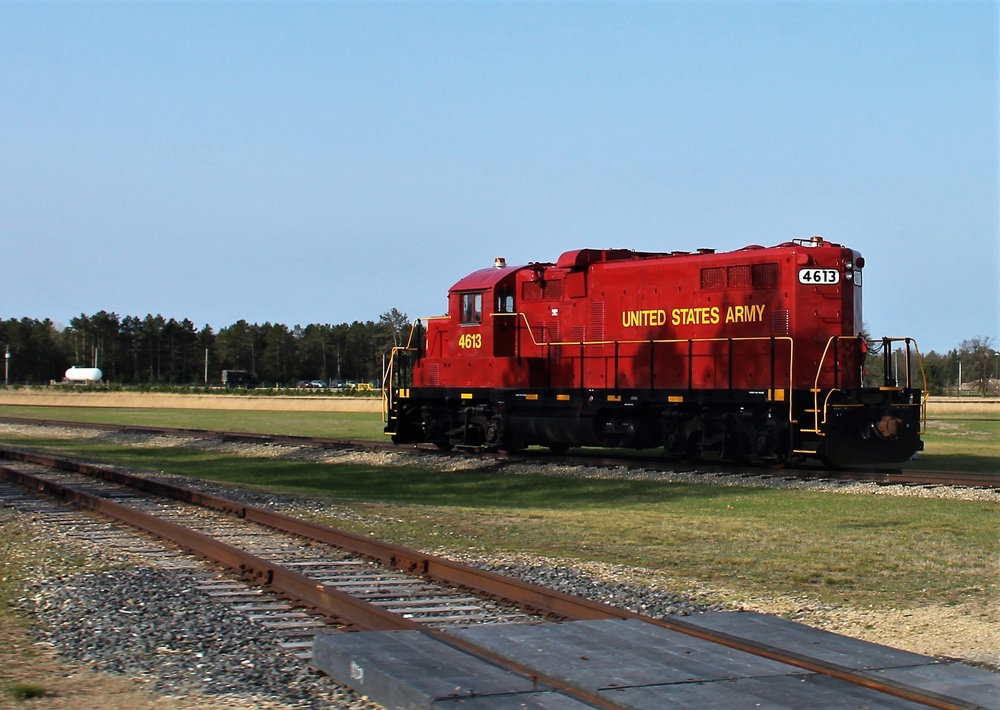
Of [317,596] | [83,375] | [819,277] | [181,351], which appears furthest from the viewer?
[181,351]

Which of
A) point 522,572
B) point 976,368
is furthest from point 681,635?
point 976,368

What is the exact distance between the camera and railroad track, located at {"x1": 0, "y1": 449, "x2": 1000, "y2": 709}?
5.69 m

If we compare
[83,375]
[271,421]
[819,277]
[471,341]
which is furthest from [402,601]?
[83,375]

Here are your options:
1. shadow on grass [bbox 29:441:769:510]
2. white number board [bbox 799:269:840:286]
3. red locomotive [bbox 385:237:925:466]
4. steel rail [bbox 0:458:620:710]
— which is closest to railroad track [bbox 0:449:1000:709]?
steel rail [bbox 0:458:620:710]

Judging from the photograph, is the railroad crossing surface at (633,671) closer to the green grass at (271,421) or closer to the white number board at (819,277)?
the white number board at (819,277)

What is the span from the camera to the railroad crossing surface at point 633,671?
5.21 metres

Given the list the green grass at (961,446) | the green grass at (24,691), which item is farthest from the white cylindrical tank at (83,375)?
the green grass at (24,691)

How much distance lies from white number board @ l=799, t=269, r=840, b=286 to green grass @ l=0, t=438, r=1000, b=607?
418 cm

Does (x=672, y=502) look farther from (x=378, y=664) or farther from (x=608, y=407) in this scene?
(x=378, y=664)

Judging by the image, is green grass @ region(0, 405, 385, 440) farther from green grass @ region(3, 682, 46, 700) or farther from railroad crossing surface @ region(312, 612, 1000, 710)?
green grass @ region(3, 682, 46, 700)

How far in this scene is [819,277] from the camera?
19.0m

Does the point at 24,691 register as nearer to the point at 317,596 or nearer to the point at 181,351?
the point at 317,596

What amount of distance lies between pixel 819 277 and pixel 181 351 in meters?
125

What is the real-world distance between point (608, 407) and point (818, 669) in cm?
1539
